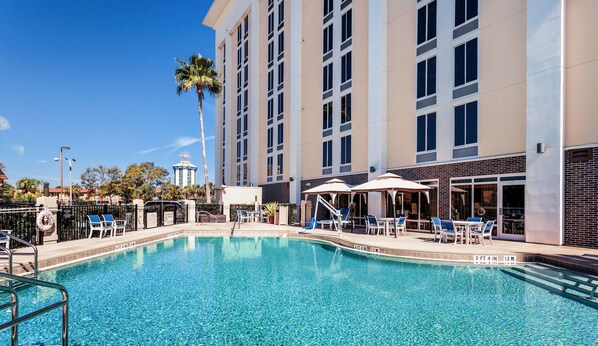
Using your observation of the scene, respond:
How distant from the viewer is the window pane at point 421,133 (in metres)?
15.6

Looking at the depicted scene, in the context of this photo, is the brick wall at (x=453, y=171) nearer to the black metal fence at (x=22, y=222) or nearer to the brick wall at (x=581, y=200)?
the brick wall at (x=581, y=200)

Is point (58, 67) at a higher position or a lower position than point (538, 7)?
higher

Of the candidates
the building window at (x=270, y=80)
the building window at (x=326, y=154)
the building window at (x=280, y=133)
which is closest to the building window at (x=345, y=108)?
the building window at (x=326, y=154)

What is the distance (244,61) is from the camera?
34969 millimetres

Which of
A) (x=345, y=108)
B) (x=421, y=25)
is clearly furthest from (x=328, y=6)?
(x=421, y=25)

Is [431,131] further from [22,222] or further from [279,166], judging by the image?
[22,222]

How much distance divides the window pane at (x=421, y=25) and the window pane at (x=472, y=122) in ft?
13.9

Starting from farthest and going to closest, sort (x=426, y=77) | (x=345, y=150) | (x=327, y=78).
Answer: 1. (x=327, y=78)
2. (x=345, y=150)
3. (x=426, y=77)

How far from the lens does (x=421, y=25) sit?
52.2 feet

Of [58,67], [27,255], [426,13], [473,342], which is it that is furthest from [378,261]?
[58,67]

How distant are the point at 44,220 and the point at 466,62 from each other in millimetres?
16696

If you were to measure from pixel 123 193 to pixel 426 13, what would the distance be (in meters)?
50.5

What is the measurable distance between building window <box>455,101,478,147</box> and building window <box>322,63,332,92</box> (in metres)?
9.53

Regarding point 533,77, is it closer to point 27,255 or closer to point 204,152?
point 27,255
